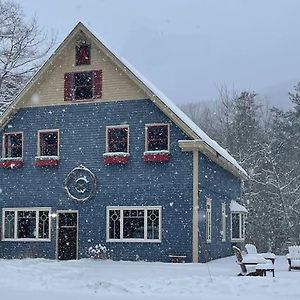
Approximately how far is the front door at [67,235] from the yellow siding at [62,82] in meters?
4.48

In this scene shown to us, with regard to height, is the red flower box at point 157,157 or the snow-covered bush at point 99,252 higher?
the red flower box at point 157,157

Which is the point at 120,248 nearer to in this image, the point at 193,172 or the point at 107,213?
the point at 107,213

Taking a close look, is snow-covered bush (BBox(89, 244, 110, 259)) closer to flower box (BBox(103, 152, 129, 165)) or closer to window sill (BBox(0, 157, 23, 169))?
flower box (BBox(103, 152, 129, 165))

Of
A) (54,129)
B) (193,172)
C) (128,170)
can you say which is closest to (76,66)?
(54,129)

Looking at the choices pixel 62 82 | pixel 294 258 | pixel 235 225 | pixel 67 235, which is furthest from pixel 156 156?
pixel 235 225

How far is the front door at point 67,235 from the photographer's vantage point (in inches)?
983

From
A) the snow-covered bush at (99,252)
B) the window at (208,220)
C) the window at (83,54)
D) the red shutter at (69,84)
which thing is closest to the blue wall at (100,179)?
the snow-covered bush at (99,252)

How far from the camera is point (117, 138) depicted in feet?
80.7

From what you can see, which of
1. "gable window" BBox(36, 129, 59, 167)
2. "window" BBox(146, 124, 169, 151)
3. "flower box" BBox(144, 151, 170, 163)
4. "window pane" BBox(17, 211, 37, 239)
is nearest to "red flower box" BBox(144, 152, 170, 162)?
"flower box" BBox(144, 151, 170, 163)

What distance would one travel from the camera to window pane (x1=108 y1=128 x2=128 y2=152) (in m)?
24.5

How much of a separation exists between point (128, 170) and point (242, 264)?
27.1ft

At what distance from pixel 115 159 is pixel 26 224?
467cm

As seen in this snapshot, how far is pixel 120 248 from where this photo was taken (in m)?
23.8

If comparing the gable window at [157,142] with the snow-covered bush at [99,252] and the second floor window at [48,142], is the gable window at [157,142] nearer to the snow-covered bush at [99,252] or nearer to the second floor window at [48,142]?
the snow-covered bush at [99,252]
